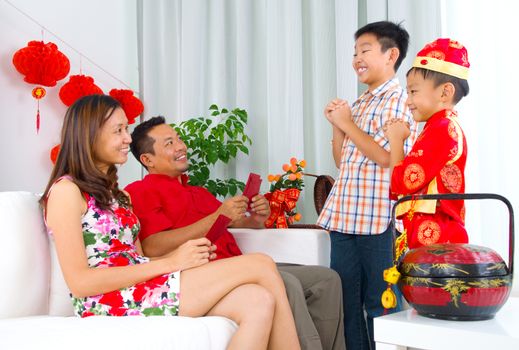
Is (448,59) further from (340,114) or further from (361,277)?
(361,277)

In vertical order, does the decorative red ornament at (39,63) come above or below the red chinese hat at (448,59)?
above

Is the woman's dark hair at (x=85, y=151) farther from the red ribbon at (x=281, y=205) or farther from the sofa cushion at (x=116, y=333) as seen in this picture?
the red ribbon at (x=281, y=205)

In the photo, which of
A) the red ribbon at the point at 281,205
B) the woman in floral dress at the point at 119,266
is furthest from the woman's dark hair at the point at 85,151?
the red ribbon at the point at 281,205

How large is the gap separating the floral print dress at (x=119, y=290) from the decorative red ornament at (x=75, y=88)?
1302mm

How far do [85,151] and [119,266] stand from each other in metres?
0.34

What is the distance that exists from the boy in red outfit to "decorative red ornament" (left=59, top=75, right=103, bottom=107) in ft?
5.89

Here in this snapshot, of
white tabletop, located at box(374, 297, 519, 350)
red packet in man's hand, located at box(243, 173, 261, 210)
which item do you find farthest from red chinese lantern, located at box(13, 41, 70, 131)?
white tabletop, located at box(374, 297, 519, 350)

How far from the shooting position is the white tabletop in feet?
3.11

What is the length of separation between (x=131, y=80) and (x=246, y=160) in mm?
927

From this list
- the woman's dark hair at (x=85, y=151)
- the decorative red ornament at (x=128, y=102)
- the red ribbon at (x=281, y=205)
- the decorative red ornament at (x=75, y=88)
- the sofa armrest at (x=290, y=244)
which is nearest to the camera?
the woman's dark hair at (x=85, y=151)

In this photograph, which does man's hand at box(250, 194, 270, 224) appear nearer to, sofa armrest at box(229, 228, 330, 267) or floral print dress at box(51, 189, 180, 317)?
sofa armrest at box(229, 228, 330, 267)

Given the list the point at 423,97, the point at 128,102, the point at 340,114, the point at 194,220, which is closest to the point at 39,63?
the point at 128,102

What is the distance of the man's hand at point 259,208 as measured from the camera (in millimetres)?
2346

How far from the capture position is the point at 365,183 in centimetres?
190
